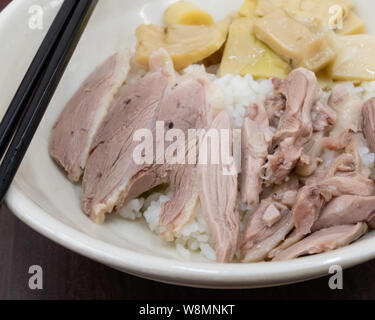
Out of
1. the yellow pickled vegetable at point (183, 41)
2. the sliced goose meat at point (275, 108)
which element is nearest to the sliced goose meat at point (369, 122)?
the sliced goose meat at point (275, 108)

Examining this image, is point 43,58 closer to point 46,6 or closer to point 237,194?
point 46,6

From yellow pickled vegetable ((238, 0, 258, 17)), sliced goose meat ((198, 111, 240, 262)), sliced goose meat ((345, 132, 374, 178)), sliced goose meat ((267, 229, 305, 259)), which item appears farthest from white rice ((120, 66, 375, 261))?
yellow pickled vegetable ((238, 0, 258, 17))

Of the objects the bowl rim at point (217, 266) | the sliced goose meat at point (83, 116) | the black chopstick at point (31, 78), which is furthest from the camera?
the sliced goose meat at point (83, 116)

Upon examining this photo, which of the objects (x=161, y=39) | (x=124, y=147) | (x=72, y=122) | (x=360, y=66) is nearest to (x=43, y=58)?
(x=72, y=122)

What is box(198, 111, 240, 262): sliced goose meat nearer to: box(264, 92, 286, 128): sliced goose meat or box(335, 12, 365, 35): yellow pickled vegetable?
box(264, 92, 286, 128): sliced goose meat

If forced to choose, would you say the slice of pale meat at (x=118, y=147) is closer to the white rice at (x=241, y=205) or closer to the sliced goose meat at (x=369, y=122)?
the white rice at (x=241, y=205)

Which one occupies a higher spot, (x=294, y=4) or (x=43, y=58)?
(x=43, y=58)
